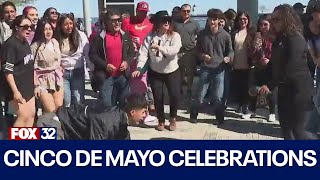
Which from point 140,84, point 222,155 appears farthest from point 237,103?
point 222,155

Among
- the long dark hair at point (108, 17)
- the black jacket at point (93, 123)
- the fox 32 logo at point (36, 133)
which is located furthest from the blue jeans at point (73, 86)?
the fox 32 logo at point (36, 133)

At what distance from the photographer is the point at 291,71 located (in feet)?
12.9

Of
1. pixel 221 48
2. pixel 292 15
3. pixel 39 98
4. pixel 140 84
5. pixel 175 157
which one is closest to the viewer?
pixel 175 157

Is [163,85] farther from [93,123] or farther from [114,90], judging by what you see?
[93,123]

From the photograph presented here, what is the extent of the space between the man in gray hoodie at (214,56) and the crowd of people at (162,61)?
0.5 inches

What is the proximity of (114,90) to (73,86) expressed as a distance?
0.49m

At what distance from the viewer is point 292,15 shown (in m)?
3.92

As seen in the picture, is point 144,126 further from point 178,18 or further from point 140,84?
point 178,18

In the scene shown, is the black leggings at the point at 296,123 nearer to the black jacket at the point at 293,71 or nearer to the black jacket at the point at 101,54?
the black jacket at the point at 293,71

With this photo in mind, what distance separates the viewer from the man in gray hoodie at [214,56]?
5988 millimetres

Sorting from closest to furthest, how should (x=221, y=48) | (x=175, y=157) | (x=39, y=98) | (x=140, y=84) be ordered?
(x=175, y=157), (x=39, y=98), (x=221, y=48), (x=140, y=84)

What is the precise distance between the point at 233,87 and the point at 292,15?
2.71m

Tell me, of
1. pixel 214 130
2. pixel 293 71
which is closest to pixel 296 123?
pixel 293 71

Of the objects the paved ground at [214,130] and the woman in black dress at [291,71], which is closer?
the woman in black dress at [291,71]
